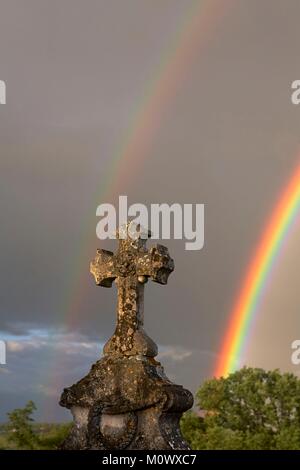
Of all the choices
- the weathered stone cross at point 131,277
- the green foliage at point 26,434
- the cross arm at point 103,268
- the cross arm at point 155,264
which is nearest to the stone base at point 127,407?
the weathered stone cross at point 131,277

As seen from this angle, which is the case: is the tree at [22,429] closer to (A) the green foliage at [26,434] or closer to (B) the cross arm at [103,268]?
(A) the green foliage at [26,434]

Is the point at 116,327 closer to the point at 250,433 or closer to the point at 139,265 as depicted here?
the point at 139,265

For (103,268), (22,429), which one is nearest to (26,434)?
(22,429)

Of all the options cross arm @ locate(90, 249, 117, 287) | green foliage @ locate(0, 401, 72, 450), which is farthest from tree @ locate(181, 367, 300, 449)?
cross arm @ locate(90, 249, 117, 287)

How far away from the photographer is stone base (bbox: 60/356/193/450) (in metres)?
9.73

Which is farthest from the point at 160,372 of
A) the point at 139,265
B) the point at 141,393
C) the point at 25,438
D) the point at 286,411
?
the point at 286,411

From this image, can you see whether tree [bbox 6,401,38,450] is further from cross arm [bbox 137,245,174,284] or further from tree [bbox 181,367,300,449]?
cross arm [bbox 137,245,174,284]

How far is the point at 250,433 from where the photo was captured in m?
54.7

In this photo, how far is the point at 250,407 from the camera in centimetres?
5566

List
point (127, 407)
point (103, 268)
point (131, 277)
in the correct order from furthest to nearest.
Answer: point (103, 268) → point (131, 277) → point (127, 407)

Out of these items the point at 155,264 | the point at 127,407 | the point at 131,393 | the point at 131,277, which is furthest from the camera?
the point at 131,277

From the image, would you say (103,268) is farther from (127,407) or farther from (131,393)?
(127,407)

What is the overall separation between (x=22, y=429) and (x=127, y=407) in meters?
45.7

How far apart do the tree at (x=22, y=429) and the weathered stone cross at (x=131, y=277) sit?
43.6 meters
